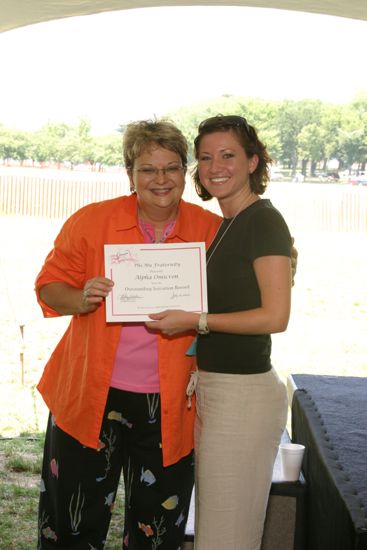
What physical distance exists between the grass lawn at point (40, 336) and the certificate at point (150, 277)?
164 centimetres

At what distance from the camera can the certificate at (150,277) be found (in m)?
1.93

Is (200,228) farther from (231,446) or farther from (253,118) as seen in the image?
(253,118)

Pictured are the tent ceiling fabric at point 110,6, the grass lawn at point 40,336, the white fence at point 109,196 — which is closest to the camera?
the tent ceiling fabric at point 110,6

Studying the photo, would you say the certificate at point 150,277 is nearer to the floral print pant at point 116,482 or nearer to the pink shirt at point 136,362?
the pink shirt at point 136,362

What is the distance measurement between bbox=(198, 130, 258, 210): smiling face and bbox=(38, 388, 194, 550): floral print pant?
546 millimetres

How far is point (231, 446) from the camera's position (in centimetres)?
185

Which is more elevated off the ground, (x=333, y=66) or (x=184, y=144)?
(x=333, y=66)

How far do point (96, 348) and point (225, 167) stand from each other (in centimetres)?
56

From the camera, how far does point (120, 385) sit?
1.98m

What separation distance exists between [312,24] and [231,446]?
12.3 m

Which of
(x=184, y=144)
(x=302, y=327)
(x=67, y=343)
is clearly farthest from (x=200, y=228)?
(x=302, y=327)

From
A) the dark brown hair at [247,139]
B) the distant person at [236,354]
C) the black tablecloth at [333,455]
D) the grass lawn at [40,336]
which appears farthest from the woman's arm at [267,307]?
the grass lawn at [40,336]

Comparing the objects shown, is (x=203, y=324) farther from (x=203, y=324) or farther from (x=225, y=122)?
(x=225, y=122)
